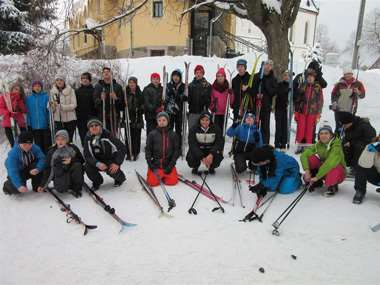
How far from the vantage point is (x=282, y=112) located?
6938mm

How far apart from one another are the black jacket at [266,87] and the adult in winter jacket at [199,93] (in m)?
0.88

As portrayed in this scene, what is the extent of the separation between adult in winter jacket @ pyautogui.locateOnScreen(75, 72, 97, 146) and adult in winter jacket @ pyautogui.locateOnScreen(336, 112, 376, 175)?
4280 millimetres

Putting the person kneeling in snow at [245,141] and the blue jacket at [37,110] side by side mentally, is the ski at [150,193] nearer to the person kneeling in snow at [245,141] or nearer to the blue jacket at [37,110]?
the person kneeling in snow at [245,141]

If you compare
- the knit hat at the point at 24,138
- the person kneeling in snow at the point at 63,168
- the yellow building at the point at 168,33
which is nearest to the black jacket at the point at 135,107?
the person kneeling in snow at the point at 63,168

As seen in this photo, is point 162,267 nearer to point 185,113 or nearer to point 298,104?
point 185,113

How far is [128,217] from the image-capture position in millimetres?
4367

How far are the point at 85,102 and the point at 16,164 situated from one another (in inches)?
79.3

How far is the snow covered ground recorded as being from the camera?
3232mm

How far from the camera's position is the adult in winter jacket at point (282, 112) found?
668 cm

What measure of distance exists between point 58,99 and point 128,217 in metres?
2.96

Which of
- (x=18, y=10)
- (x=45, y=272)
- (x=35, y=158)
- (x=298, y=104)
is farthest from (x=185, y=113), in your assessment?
(x=18, y=10)

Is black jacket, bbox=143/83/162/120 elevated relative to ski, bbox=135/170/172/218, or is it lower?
elevated

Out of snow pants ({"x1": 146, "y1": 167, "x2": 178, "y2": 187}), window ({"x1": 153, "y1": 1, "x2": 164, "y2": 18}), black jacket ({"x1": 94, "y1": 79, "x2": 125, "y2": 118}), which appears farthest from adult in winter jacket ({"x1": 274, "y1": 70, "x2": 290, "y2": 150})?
window ({"x1": 153, "y1": 1, "x2": 164, "y2": 18})

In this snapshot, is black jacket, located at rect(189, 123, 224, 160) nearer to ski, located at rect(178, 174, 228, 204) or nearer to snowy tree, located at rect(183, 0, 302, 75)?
ski, located at rect(178, 174, 228, 204)
